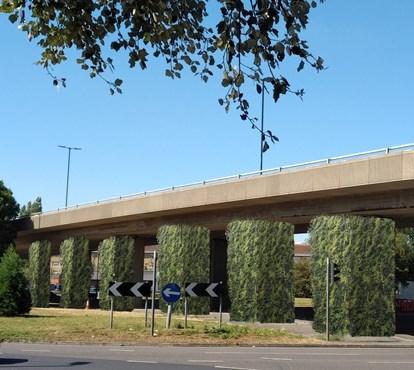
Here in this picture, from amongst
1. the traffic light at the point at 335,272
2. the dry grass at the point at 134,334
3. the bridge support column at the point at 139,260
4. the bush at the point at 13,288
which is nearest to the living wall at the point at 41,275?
the bridge support column at the point at 139,260

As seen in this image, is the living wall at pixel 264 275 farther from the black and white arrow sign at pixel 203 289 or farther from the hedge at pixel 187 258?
the black and white arrow sign at pixel 203 289

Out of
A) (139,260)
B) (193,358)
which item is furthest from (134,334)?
(139,260)

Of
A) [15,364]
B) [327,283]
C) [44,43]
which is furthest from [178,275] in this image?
[44,43]

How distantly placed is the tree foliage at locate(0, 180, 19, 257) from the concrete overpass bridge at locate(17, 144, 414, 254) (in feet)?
36.4

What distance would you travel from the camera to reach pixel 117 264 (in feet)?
146

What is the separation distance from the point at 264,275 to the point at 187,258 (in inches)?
254

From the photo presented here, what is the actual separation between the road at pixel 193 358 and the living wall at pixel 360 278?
20.2ft

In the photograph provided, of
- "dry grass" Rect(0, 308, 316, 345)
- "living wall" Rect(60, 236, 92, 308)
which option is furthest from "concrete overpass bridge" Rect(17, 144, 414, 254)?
"dry grass" Rect(0, 308, 316, 345)

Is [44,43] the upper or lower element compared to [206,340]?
upper

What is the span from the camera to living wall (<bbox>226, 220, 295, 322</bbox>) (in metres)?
33.2

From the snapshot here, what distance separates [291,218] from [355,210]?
5582 mm

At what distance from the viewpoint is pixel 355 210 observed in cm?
3127

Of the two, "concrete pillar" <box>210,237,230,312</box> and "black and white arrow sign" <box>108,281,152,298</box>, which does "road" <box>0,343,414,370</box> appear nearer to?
"black and white arrow sign" <box>108,281,152,298</box>

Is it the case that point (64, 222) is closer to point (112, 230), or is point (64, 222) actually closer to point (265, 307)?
point (112, 230)
